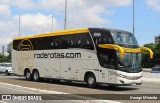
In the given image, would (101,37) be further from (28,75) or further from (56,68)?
(28,75)

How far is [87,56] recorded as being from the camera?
946 inches

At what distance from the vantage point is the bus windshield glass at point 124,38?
2250 centimetres

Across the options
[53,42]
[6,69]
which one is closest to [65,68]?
[53,42]

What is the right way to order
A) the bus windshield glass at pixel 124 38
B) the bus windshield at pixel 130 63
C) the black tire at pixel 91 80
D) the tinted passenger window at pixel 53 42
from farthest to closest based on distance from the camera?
the tinted passenger window at pixel 53 42 → the black tire at pixel 91 80 → the bus windshield glass at pixel 124 38 → the bus windshield at pixel 130 63

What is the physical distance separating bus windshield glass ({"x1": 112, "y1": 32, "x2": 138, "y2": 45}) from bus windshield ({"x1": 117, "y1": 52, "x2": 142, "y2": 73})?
83 cm

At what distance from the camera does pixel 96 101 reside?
47.6 ft

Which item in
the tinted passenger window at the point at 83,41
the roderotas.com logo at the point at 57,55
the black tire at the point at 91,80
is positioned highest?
the tinted passenger window at the point at 83,41

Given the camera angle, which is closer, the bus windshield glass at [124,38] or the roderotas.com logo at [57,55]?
the bus windshield glass at [124,38]

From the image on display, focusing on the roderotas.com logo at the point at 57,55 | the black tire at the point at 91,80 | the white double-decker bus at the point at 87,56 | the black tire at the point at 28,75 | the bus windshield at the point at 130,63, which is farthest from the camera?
the black tire at the point at 28,75

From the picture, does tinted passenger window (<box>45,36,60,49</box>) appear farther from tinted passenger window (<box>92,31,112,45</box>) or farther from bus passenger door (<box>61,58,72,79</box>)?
tinted passenger window (<box>92,31,112,45</box>)

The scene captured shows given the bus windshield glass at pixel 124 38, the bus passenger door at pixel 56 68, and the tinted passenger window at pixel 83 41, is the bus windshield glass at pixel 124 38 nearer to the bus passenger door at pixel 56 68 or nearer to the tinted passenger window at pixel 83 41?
the tinted passenger window at pixel 83 41

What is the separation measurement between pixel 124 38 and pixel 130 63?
5.43 ft

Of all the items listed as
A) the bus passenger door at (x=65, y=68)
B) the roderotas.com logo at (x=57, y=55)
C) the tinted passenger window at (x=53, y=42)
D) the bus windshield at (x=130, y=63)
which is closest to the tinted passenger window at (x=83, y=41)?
the roderotas.com logo at (x=57, y=55)

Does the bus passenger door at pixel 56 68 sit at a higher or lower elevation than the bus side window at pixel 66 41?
lower
